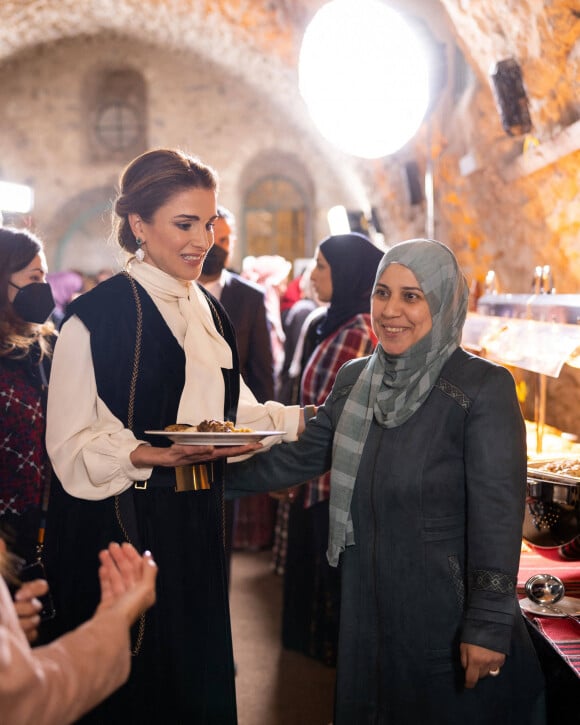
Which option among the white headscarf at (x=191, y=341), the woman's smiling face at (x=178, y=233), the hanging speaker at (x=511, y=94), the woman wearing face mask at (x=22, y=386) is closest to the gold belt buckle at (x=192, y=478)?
the white headscarf at (x=191, y=341)

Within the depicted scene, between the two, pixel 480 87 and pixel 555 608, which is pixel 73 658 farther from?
pixel 480 87

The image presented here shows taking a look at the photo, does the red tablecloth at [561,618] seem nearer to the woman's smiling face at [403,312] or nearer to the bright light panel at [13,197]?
the woman's smiling face at [403,312]

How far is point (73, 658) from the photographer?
3.84 feet

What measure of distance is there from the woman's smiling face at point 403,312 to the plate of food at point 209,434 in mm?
387

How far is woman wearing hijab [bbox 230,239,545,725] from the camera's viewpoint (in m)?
1.91

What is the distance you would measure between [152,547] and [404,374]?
0.80m

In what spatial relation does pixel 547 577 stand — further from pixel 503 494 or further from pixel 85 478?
pixel 85 478

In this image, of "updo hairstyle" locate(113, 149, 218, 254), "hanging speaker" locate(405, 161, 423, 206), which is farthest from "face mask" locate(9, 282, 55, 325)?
"hanging speaker" locate(405, 161, 423, 206)

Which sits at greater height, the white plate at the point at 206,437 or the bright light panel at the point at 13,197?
the bright light panel at the point at 13,197

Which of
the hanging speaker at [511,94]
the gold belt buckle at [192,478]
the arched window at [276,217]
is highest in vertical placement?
the arched window at [276,217]

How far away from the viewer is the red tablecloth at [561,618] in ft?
6.32

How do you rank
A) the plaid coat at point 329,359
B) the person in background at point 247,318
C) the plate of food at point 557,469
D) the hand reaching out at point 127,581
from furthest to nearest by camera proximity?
the person in background at point 247,318
the plaid coat at point 329,359
the plate of food at point 557,469
the hand reaching out at point 127,581

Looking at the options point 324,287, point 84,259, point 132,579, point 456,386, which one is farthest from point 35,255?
point 84,259

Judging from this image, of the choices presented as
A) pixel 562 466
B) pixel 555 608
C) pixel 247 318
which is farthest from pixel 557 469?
pixel 247 318
